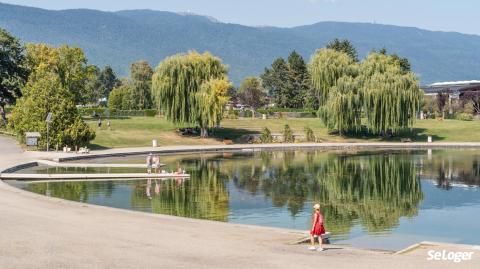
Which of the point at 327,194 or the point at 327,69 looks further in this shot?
the point at 327,69

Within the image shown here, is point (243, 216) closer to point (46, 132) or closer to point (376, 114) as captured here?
point (46, 132)

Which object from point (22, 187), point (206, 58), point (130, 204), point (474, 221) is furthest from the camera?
point (206, 58)

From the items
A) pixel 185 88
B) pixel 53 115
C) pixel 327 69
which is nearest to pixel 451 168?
pixel 53 115

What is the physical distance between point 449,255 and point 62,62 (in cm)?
8623

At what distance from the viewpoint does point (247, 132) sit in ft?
275

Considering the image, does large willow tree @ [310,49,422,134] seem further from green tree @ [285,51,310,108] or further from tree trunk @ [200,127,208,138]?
green tree @ [285,51,310,108]

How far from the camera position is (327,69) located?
87.8 meters

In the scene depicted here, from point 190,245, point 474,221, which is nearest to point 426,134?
point 474,221

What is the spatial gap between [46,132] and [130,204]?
3191 centimetres

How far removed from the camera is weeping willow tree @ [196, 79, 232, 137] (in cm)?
7662

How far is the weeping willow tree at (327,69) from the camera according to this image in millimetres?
87438

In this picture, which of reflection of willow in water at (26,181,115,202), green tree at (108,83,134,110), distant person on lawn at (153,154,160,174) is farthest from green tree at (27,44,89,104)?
reflection of willow in water at (26,181,115,202)

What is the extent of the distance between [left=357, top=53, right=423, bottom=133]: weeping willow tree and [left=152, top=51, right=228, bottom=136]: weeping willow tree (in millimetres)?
16861

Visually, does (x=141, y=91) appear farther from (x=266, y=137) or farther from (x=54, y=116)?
(x=54, y=116)
